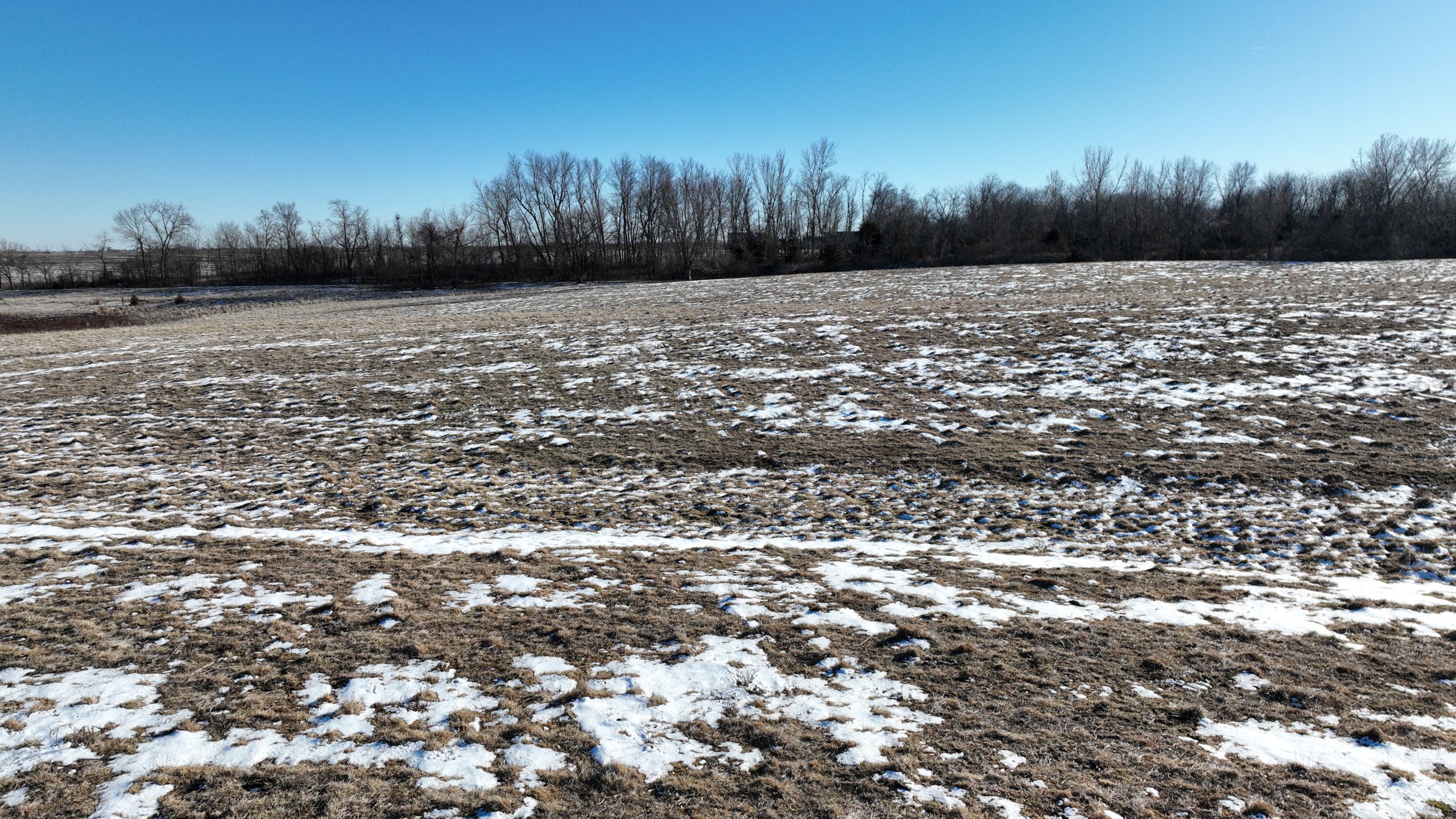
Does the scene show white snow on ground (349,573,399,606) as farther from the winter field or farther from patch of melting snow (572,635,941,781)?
patch of melting snow (572,635,941,781)

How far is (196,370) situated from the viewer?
14.9 metres

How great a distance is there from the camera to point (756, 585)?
556cm

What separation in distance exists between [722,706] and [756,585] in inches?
70.1

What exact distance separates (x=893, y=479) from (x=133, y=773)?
719 cm

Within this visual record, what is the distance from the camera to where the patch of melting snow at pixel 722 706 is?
11.2 ft

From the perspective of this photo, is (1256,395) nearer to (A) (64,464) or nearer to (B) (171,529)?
(B) (171,529)

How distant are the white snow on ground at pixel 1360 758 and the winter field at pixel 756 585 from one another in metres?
0.02

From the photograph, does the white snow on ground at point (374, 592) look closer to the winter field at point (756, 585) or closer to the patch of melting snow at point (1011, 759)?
the winter field at point (756, 585)

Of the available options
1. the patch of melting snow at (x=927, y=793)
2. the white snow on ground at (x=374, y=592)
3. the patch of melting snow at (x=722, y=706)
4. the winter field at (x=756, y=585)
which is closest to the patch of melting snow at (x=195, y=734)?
the winter field at (x=756, y=585)

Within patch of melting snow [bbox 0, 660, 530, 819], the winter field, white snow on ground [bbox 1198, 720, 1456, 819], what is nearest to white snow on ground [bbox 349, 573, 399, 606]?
the winter field

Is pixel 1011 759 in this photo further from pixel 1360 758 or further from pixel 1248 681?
pixel 1248 681

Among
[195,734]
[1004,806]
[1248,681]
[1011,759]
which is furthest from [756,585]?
[195,734]

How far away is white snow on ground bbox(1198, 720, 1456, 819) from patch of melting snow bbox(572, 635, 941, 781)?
60.8 inches

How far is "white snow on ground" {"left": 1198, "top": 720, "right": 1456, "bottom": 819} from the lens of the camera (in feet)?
9.94
